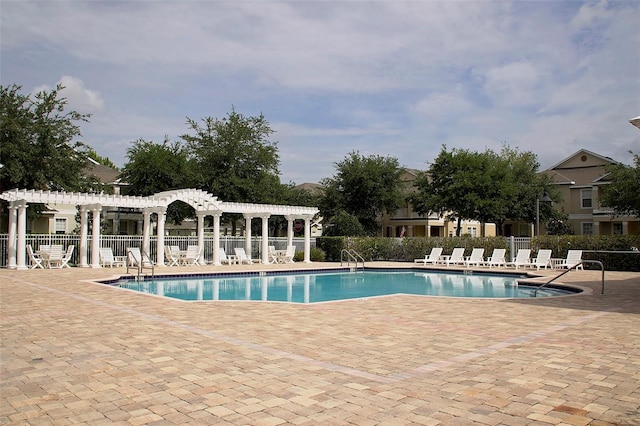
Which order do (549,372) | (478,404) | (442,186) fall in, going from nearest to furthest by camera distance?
(478,404), (549,372), (442,186)

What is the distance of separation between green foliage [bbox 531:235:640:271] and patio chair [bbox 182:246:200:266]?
1688 centimetres

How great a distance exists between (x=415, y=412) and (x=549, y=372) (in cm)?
215

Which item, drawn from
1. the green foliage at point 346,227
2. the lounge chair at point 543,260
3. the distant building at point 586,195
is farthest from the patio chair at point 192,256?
the distant building at point 586,195

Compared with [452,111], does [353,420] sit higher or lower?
lower

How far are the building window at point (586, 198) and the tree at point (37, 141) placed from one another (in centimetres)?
3847

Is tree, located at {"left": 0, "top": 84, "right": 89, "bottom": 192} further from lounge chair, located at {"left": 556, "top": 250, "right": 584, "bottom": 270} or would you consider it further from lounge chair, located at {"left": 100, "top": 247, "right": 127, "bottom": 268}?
lounge chair, located at {"left": 556, "top": 250, "right": 584, "bottom": 270}

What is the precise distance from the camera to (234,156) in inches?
→ 1436

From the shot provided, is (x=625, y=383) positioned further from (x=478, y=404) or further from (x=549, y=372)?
(x=478, y=404)

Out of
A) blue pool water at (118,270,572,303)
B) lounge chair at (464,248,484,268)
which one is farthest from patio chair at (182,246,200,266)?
lounge chair at (464,248,484,268)

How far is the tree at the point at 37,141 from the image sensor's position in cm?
2533

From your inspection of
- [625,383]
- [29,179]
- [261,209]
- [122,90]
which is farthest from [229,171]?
[625,383]

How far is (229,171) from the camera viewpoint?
36.4 m

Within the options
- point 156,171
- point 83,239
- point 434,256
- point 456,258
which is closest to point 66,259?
point 83,239

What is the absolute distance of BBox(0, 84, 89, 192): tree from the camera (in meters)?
25.3
